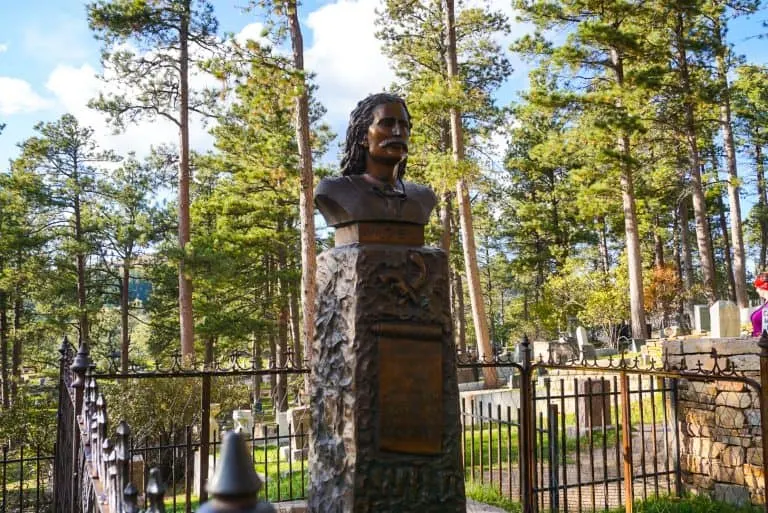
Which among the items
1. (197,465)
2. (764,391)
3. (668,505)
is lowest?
(197,465)

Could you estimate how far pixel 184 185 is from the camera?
15445 mm

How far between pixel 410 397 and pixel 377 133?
1568 millimetres

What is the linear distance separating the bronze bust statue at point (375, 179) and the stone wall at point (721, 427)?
4388 millimetres

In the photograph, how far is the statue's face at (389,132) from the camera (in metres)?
3.54

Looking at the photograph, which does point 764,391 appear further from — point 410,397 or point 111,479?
point 111,479

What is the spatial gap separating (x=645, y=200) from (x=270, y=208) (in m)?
15.8

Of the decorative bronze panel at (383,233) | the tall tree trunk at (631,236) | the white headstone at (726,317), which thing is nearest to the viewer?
the decorative bronze panel at (383,233)

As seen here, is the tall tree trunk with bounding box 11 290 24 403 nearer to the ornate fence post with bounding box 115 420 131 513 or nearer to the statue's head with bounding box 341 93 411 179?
the statue's head with bounding box 341 93 411 179

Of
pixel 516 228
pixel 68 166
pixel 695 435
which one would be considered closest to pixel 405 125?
pixel 695 435

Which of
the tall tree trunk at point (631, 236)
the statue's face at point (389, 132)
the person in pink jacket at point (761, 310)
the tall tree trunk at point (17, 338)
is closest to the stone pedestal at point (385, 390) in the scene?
the statue's face at point (389, 132)

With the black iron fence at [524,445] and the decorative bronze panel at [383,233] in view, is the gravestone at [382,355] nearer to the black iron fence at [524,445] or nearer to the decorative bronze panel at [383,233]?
the decorative bronze panel at [383,233]

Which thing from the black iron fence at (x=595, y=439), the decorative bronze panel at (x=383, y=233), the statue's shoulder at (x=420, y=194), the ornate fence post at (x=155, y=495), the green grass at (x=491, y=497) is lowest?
the green grass at (x=491, y=497)

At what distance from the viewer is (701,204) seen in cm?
1878

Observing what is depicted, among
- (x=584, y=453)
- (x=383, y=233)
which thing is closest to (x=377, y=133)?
(x=383, y=233)
